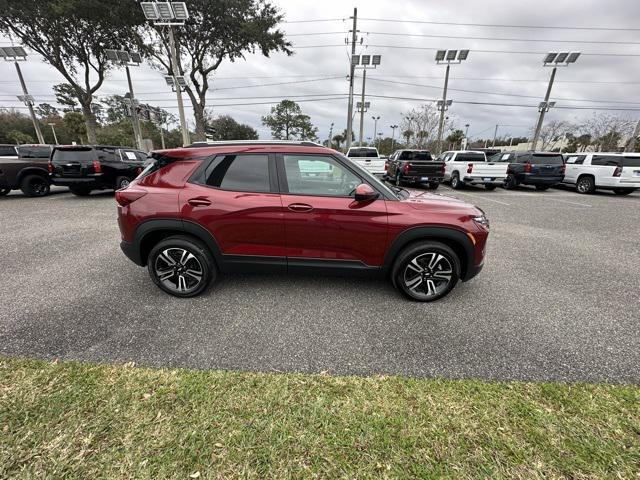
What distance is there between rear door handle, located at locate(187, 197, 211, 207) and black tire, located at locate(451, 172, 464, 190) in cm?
1318

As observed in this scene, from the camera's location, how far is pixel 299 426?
1.76 meters

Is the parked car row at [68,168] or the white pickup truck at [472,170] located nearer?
the parked car row at [68,168]

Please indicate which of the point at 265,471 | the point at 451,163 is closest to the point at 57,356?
the point at 265,471

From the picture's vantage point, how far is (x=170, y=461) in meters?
1.54

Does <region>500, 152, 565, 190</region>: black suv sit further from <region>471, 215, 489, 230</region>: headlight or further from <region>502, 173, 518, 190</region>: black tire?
<region>471, 215, 489, 230</region>: headlight

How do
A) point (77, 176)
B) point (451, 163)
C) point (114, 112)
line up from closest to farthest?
1. point (77, 176)
2. point (451, 163)
3. point (114, 112)

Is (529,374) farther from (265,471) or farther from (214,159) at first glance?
(214,159)

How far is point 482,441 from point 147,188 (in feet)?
12.2

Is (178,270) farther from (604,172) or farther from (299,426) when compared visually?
(604,172)

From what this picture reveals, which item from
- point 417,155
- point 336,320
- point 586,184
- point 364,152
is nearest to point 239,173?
point 336,320

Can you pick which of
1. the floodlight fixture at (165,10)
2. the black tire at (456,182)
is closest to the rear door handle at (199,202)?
the black tire at (456,182)

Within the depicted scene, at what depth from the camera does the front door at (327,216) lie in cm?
299

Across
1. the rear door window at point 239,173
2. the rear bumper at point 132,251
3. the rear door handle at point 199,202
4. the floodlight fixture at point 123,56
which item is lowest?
the rear bumper at point 132,251

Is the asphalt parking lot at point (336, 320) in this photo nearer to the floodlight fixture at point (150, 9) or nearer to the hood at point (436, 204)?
the hood at point (436, 204)
